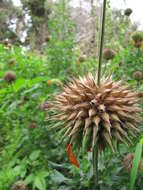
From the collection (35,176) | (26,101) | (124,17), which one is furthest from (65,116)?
(124,17)

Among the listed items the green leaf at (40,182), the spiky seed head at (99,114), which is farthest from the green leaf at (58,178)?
the spiky seed head at (99,114)

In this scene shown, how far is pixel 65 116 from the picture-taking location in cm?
110

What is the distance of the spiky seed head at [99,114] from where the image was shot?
1048mm

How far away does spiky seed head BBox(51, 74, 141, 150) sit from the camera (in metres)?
1.05

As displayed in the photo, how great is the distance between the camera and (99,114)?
106 centimetres

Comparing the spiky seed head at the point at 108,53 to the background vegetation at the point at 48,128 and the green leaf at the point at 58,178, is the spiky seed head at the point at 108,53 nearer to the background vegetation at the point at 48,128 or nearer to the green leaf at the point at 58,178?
the background vegetation at the point at 48,128

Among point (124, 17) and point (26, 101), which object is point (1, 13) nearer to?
point (124, 17)

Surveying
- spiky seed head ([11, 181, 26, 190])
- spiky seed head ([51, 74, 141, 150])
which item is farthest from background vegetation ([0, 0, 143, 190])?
spiky seed head ([51, 74, 141, 150])

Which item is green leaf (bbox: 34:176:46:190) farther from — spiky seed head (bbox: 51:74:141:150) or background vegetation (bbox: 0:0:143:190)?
spiky seed head (bbox: 51:74:141:150)

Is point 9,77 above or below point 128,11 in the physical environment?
below

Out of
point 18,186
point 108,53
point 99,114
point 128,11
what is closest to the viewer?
point 99,114

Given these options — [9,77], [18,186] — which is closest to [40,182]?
[18,186]

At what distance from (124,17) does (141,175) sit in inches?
135

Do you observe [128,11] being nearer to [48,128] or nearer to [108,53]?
[108,53]
